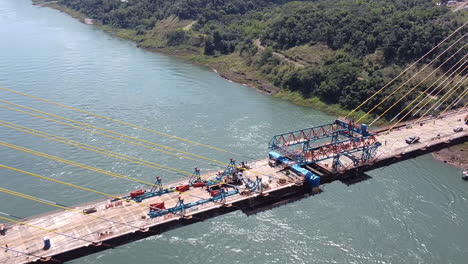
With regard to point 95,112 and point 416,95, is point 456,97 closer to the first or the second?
point 416,95

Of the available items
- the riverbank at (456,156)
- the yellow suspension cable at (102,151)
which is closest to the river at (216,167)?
the yellow suspension cable at (102,151)

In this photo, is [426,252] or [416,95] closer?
[426,252]

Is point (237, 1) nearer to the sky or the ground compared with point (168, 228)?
nearer to the sky

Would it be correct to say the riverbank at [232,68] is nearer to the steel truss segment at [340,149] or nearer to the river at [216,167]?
the river at [216,167]

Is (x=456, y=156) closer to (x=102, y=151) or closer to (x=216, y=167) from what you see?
(x=216, y=167)

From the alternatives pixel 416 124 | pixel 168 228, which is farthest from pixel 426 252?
pixel 168 228

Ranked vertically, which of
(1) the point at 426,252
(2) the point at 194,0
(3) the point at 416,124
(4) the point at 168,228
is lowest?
(1) the point at 426,252

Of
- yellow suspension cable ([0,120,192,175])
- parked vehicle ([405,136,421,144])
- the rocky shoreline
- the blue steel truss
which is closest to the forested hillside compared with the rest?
the rocky shoreline

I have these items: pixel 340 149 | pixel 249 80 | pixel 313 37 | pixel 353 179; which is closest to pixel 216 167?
pixel 340 149

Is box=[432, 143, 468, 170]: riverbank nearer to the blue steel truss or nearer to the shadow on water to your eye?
the shadow on water
